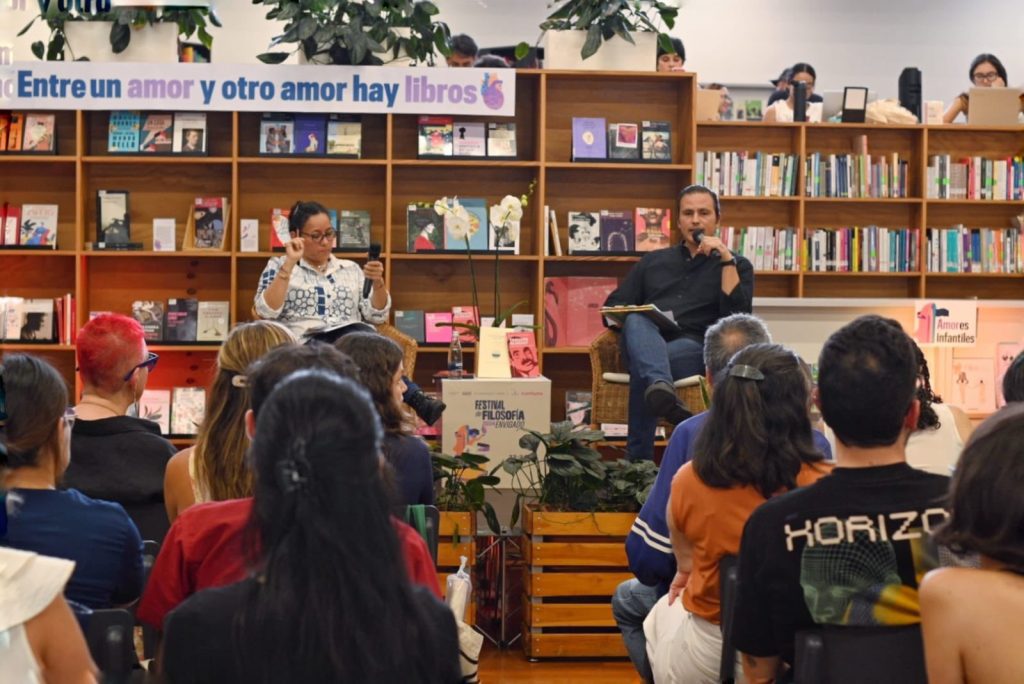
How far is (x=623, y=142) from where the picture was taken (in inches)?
262

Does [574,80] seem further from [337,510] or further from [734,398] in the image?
[337,510]

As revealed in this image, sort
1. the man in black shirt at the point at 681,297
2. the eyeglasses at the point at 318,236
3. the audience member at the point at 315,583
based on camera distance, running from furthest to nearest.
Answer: the eyeglasses at the point at 318,236 → the man in black shirt at the point at 681,297 → the audience member at the point at 315,583

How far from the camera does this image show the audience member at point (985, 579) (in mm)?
1537

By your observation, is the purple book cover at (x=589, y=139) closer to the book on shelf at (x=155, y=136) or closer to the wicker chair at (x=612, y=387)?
the wicker chair at (x=612, y=387)

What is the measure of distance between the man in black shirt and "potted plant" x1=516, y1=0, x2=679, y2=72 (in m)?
1.00

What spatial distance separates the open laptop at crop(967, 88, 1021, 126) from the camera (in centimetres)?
777

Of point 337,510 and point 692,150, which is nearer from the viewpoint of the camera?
point 337,510

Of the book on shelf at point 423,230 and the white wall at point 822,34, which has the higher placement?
the white wall at point 822,34

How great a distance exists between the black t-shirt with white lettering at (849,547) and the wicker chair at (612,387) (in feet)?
11.7

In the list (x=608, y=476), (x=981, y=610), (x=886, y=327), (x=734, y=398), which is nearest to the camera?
(x=981, y=610)

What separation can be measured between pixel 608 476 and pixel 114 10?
11.6 ft

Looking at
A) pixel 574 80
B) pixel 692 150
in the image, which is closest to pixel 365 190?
pixel 574 80

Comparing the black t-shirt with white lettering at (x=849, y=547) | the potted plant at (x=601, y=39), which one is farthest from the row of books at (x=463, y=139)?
the black t-shirt with white lettering at (x=849, y=547)

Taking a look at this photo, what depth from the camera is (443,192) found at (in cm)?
673
